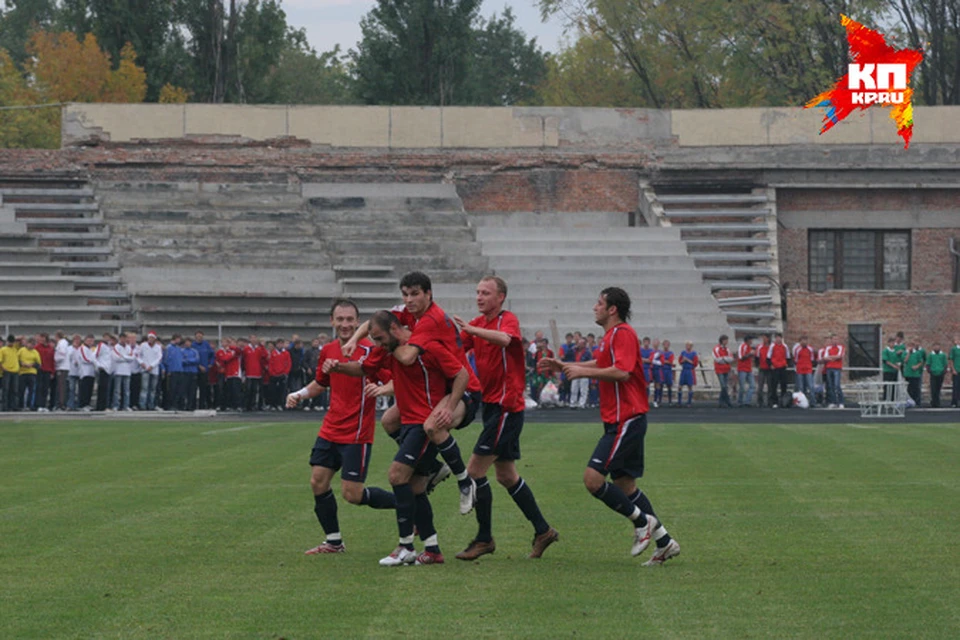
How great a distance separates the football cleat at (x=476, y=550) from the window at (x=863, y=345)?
35.2 metres

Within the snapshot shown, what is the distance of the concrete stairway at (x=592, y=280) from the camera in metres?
42.3

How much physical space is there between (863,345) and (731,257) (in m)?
4.73

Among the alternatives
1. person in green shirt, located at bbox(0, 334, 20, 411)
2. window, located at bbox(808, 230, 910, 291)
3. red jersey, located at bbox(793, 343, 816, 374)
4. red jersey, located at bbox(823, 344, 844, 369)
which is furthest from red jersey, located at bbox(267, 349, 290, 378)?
window, located at bbox(808, 230, 910, 291)

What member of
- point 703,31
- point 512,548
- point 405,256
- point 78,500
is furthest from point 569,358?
point 703,31

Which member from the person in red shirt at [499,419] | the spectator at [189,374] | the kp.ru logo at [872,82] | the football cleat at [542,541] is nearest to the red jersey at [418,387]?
the person in red shirt at [499,419]

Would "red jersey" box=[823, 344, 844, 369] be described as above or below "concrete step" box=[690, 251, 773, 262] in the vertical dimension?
below

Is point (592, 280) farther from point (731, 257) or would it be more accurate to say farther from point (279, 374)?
point (279, 374)

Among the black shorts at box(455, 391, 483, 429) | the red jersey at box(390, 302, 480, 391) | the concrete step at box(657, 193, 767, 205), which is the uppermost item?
the concrete step at box(657, 193, 767, 205)

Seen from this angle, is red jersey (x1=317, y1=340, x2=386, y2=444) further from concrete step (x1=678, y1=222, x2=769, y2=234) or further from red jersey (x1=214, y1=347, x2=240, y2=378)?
concrete step (x1=678, y1=222, x2=769, y2=234)

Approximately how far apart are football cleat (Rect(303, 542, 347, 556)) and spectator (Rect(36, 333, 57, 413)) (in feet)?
82.6

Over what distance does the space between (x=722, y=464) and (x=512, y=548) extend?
8281 millimetres

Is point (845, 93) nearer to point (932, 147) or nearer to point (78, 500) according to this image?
point (932, 147)

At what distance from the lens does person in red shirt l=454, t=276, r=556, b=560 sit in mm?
11141

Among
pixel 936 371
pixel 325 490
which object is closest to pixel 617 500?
pixel 325 490
